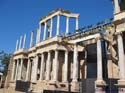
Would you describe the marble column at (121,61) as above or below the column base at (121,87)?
above

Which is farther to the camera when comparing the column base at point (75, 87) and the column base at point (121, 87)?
the column base at point (75, 87)

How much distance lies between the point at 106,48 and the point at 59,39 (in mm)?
10828

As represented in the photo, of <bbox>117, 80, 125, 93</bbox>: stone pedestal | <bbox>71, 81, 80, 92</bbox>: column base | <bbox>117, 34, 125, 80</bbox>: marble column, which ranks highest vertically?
<bbox>117, 34, 125, 80</bbox>: marble column

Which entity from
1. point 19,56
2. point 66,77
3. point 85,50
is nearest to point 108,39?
point 85,50

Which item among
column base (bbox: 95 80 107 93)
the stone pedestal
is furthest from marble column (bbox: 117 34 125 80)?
column base (bbox: 95 80 107 93)

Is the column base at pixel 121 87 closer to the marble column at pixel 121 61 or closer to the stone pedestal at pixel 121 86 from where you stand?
the stone pedestal at pixel 121 86

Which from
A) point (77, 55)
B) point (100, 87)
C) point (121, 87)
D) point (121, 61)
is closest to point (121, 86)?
point (121, 87)

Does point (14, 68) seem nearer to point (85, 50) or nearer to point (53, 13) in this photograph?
point (53, 13)

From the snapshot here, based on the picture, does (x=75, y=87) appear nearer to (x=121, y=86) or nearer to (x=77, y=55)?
(x=77, y=55)

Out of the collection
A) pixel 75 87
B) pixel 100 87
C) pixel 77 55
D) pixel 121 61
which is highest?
pixel 77 55

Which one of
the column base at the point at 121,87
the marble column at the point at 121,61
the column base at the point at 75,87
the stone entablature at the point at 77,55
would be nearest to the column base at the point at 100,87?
the stone entablature at the point at 77,55

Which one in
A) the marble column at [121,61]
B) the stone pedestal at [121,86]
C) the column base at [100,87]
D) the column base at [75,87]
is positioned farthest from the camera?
the column base at [75,87]

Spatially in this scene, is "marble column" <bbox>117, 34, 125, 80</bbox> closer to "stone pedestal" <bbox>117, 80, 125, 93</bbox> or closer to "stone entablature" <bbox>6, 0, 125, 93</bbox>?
"stone entablature" <bbox>6, 0, 125, 93</bbox>

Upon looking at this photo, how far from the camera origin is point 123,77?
23766 millimetres
